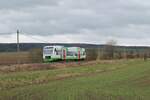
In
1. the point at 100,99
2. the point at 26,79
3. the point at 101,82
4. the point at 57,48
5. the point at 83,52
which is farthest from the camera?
the point at 83,52

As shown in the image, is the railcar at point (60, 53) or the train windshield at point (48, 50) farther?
the railcar at point (60, 53)

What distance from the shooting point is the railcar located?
7419 centimetres

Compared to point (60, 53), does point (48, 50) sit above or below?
above

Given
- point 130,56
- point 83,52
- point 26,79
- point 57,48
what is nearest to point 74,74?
point 26,79

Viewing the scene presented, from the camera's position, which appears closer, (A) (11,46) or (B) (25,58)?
(B) (25,58)

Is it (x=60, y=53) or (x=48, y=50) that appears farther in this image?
(x=60, y=53)

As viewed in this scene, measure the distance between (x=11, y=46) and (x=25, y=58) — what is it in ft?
56.9

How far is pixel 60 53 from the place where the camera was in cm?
7600

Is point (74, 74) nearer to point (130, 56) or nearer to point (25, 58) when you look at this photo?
point (25, 58)

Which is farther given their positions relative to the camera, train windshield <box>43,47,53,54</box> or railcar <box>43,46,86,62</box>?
railcar <box>43,46,86,62</box>

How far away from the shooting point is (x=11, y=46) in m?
95.2

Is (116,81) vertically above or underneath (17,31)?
underneath

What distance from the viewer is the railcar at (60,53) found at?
243 feet

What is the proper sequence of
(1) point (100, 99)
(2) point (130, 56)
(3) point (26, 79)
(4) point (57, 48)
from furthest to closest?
(2) point (130, 56) < (4) point (57, 48) < (3) point (26, 79) < (1) point (100, 99)
